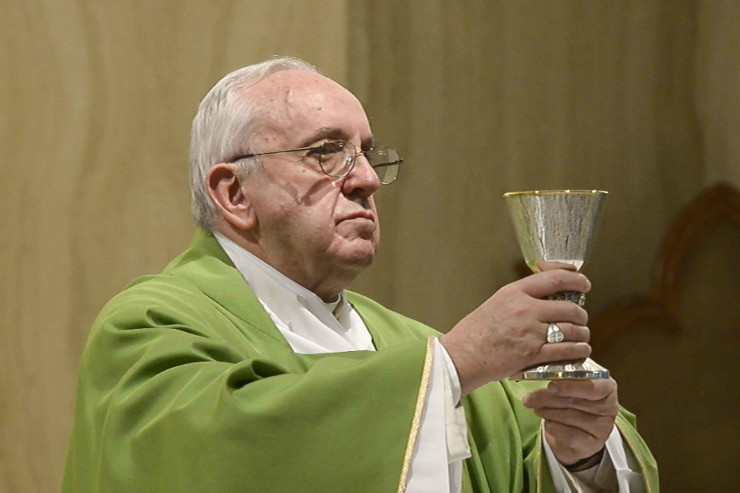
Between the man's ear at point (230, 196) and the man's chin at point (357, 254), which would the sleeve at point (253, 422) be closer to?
the man's chin at point (357, 254)

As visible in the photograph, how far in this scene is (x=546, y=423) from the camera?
2.59 metres

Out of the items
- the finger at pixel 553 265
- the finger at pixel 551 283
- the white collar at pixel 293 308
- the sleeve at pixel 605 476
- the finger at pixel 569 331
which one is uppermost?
Result: the finger at pixel 553 265

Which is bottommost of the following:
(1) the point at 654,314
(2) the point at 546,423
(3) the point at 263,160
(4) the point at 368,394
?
(1) the point at 654,314

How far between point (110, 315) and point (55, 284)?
1.20 meters

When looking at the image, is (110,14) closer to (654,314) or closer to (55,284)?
(55,284)

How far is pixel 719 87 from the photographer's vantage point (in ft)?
15.7

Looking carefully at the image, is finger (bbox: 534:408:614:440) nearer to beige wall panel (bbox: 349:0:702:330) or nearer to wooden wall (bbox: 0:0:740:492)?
wooden wall (bbox: 0:0:740:492)

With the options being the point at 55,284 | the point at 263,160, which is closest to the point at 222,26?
the point at 55,284

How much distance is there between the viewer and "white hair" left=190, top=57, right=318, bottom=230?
273cm

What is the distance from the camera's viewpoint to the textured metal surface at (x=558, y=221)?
2.13 metres

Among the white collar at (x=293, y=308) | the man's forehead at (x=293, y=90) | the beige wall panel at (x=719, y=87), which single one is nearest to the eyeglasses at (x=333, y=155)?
the man's forehead at (x=293, y=90)

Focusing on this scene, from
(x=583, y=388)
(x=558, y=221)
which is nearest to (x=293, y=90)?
(x=558, y=221)

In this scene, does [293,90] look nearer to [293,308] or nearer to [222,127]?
[222,127]

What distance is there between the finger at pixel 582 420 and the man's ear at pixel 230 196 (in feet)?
2.59
